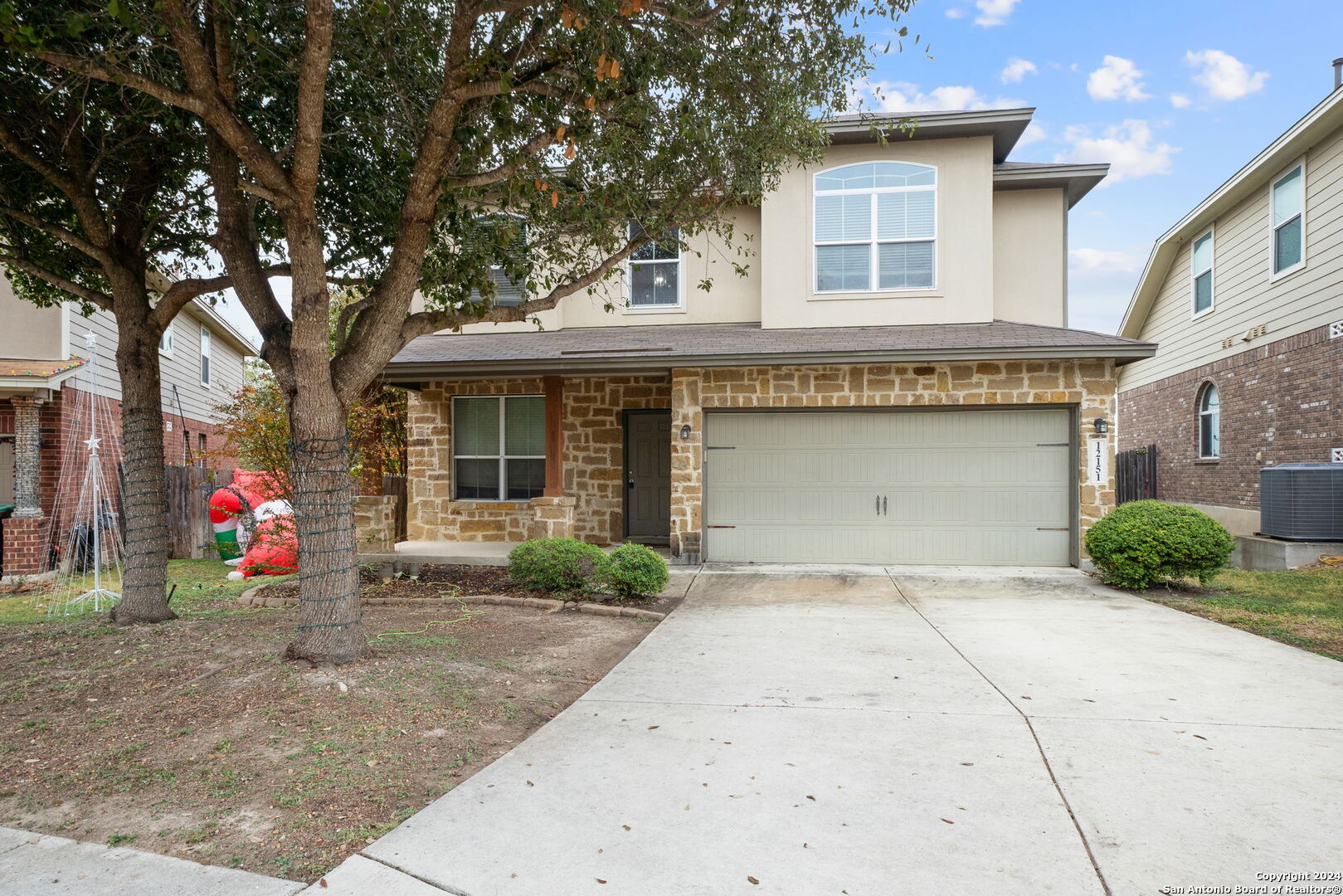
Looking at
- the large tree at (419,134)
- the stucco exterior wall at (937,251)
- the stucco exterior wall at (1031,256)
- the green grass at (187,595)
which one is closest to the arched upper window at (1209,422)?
the stucco exterior wall at (1031,256)

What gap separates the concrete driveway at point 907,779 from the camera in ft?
9.40

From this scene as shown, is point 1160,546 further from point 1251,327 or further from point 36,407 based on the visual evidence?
point 36,407

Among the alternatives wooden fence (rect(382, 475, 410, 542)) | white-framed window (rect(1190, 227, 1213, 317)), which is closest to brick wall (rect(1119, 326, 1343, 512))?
white-framed window (rect(1190, 227, 1213, 317))

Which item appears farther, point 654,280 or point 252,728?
point 654,280

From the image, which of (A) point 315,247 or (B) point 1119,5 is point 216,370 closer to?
(A) point 315,247

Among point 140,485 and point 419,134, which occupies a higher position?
point 419,134

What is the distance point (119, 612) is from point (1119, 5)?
50.1 ft

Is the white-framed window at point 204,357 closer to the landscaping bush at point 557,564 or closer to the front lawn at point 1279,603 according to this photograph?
the landscaping bush at point 557,564

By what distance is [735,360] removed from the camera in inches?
391

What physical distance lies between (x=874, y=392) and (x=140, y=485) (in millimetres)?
8322

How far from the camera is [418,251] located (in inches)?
213

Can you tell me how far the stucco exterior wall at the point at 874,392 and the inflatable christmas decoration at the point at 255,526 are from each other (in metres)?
5.03

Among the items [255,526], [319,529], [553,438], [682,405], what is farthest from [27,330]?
[319,529]

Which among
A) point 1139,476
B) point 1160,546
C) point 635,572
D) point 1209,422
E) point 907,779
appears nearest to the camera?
point 907,779
